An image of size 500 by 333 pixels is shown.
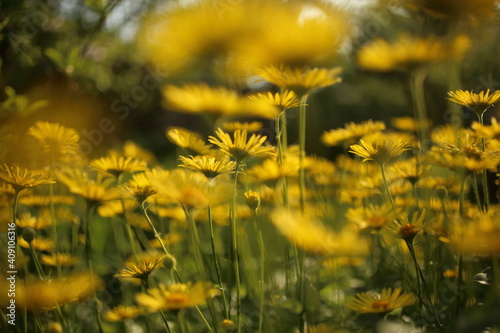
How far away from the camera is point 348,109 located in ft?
25.3

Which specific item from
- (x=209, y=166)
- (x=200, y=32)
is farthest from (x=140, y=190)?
(x=200, y=32)

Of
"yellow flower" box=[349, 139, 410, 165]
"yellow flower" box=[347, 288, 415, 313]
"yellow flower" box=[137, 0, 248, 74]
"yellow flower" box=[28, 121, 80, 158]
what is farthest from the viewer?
"yellow flower" box=[28, 121, 80, 158]

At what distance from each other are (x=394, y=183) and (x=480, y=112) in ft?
1.31

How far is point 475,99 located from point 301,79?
0.36 m

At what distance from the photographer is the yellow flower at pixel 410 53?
0.95 metres

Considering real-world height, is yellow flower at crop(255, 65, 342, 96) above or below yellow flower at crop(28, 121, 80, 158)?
above

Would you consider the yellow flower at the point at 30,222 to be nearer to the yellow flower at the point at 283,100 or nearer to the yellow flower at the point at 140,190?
the yellow flower at the point at 140,190

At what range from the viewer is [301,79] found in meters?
0.94

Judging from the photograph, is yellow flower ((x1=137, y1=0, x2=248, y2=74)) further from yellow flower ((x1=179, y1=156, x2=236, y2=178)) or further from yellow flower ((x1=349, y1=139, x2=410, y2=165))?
yellow flower ((x1=349, y1=139, x2=410, y2=165))

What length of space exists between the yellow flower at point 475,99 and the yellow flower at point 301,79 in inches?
9.2

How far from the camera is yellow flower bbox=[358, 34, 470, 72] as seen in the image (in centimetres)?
95

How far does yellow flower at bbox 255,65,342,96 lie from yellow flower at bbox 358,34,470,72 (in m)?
0.20

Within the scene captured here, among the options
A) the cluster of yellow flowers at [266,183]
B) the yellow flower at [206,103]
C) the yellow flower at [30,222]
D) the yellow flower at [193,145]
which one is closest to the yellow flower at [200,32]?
the cluster of yellow flowers at [266,183]

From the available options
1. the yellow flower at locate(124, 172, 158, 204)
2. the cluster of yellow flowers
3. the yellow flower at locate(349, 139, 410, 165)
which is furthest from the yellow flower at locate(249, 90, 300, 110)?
the yellow flower at locate(124, 172, 158, 204)
